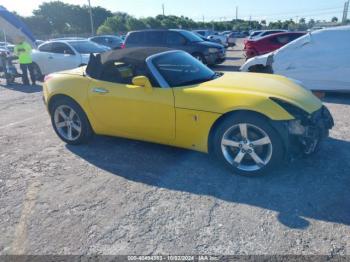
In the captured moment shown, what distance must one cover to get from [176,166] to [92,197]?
1.15 metres

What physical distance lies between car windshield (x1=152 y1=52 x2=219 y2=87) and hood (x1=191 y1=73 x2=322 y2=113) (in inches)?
8.9

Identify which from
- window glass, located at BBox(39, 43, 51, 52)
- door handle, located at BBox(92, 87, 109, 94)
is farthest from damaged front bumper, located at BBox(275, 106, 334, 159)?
window glass, located at BBox(39, 43, 51, 52)

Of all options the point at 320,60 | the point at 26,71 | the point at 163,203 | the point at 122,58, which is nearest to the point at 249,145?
the point at 163,203

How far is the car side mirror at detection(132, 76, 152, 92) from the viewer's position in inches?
155

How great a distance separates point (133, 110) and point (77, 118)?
114 centimetres

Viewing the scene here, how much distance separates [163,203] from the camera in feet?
10.9

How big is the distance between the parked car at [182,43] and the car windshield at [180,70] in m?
8.55

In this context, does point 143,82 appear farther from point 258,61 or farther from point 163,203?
point 258,61

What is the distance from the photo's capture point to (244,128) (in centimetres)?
357

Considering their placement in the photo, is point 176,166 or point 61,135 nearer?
point 176,166

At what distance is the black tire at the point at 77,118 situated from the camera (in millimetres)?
4684

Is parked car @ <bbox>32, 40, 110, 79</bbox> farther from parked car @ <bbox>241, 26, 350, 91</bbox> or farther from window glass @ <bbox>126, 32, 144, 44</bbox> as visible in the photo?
parked car @ <bbox>241, 26, 350, 91</bbox>

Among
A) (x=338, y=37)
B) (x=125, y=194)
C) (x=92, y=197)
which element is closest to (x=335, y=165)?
(x=125, y=194)

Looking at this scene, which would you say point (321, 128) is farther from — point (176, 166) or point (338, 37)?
point (338, 37)
